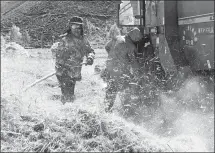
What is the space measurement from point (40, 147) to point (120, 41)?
109 inches

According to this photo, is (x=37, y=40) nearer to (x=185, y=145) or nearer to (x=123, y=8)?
(x=123, y=8)

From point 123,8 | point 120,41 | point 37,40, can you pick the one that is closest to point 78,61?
point 120,41

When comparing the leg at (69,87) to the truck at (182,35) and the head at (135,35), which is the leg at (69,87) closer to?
the head at (135,35)

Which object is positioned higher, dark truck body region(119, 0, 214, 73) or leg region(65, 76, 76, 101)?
dark truck body region(119, 0, 214, 73)

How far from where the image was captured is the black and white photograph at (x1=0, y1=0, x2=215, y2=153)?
3.68 m

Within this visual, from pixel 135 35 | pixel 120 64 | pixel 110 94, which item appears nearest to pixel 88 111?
pixel 110 94

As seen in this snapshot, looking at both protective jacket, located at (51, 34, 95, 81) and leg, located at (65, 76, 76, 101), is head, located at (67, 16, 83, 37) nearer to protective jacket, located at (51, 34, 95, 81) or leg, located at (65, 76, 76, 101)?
protective jacket, located at (51, 34, 95, 81)

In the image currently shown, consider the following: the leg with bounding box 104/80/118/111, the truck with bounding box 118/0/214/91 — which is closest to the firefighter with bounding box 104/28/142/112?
the leg with bounding box 104/80/118/111

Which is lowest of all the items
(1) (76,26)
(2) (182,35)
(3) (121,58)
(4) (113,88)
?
(4) (113,88)

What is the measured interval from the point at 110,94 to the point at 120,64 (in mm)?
571

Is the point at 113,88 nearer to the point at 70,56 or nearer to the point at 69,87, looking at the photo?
the point at 69,87

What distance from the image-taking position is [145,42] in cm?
598

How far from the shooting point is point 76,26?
5.97 meters

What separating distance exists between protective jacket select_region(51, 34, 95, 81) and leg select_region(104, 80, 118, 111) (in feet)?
1.97
